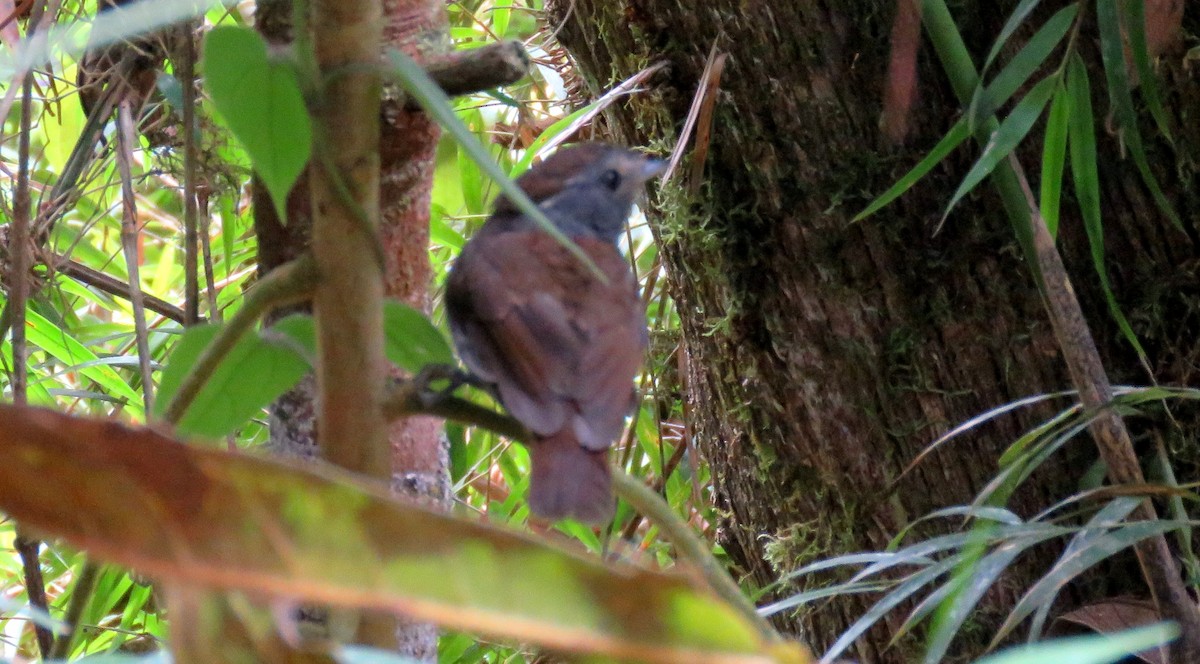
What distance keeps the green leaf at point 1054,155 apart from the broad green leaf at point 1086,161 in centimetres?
1

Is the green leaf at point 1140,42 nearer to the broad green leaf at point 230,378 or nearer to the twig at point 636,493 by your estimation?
the twig at point 636,493

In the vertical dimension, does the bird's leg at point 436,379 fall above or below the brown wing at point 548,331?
above

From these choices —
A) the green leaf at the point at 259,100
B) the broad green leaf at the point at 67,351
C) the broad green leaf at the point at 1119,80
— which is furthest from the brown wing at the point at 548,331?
the broad green leaf at the point at 67,351

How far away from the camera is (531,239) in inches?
70.4

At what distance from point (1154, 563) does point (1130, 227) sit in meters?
0.55

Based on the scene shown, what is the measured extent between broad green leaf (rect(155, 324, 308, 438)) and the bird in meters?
0.33

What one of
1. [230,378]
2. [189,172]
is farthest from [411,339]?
[189,172]

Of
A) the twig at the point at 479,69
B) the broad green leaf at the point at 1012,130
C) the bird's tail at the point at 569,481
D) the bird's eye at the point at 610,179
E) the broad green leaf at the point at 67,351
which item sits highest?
the twig at the point at 479,69

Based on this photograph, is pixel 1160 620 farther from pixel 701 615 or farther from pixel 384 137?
pixel 701 615

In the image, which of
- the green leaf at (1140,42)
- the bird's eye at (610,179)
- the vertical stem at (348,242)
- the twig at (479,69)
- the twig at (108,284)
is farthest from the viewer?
the twig at (108,284)

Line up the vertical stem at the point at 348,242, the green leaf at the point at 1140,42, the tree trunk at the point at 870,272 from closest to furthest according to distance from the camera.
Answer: the vertical stem at the point at 348,242 < the green leaf at the point at 1140,42 < the tree trunk at the point at 870,272

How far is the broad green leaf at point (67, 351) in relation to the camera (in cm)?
251

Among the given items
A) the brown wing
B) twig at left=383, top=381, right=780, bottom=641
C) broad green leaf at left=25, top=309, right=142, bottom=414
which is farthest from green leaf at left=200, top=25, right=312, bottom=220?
broad green leaf at left=25, top=309, right=142, bottom=414

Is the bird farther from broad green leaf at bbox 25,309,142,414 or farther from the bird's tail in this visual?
broad green leaf at bbox 25,309,142,414
